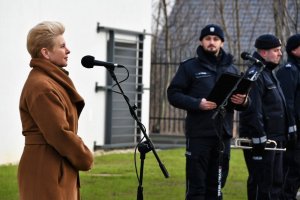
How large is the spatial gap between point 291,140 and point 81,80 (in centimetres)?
751

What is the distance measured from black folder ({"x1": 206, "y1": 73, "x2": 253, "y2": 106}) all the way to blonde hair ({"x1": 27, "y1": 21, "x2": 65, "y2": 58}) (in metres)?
2.84

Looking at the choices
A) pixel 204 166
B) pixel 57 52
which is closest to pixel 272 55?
pixel 204 166

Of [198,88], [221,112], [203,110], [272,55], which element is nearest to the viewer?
[221,112]

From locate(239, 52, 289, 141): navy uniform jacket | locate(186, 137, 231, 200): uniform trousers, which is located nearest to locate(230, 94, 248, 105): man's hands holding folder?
locate(186, 137, 231, 200): uniform trousers

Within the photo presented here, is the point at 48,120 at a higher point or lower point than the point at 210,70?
lower

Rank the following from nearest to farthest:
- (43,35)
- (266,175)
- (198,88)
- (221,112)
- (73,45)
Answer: (43,35) < (221,112) < (198,88) < (266,175) < (73,45)

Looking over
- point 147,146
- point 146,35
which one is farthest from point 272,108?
point 146,35

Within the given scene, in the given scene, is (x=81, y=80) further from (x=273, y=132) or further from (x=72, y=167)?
(x=72, y=167)

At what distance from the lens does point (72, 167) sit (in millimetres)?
6633

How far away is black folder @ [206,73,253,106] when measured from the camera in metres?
9.14

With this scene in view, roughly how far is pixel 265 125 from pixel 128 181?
13.8 feet

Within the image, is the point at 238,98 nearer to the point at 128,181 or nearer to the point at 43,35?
the point at 43,35

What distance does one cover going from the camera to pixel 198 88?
32.0 feet

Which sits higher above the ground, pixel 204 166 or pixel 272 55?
pixel 272 55
